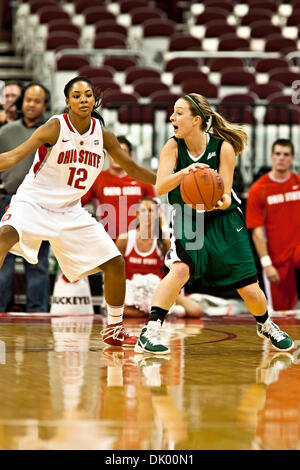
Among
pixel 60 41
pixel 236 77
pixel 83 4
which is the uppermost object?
pixel 83 4

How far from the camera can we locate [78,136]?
4.71 meters

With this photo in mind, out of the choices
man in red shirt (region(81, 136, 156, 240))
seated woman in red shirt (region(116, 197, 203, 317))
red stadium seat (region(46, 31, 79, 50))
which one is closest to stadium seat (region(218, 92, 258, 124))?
man in red shirt (region(81, 136, 156, 240))

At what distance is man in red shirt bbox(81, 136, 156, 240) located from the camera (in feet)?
24.3

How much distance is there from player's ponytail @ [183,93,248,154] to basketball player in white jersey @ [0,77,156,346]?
2.00 feet

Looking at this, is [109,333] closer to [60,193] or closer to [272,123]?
[60,193]

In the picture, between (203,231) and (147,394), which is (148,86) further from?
(147,394)

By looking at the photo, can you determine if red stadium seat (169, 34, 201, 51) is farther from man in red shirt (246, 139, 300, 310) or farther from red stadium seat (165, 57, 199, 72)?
man in red shirt (246, 139, 300, 310)

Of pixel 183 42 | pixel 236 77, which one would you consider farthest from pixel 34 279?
pixel 183 42

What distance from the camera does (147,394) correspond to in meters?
3.37

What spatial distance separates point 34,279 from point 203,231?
2.62m

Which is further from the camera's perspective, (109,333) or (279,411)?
(109,333)
